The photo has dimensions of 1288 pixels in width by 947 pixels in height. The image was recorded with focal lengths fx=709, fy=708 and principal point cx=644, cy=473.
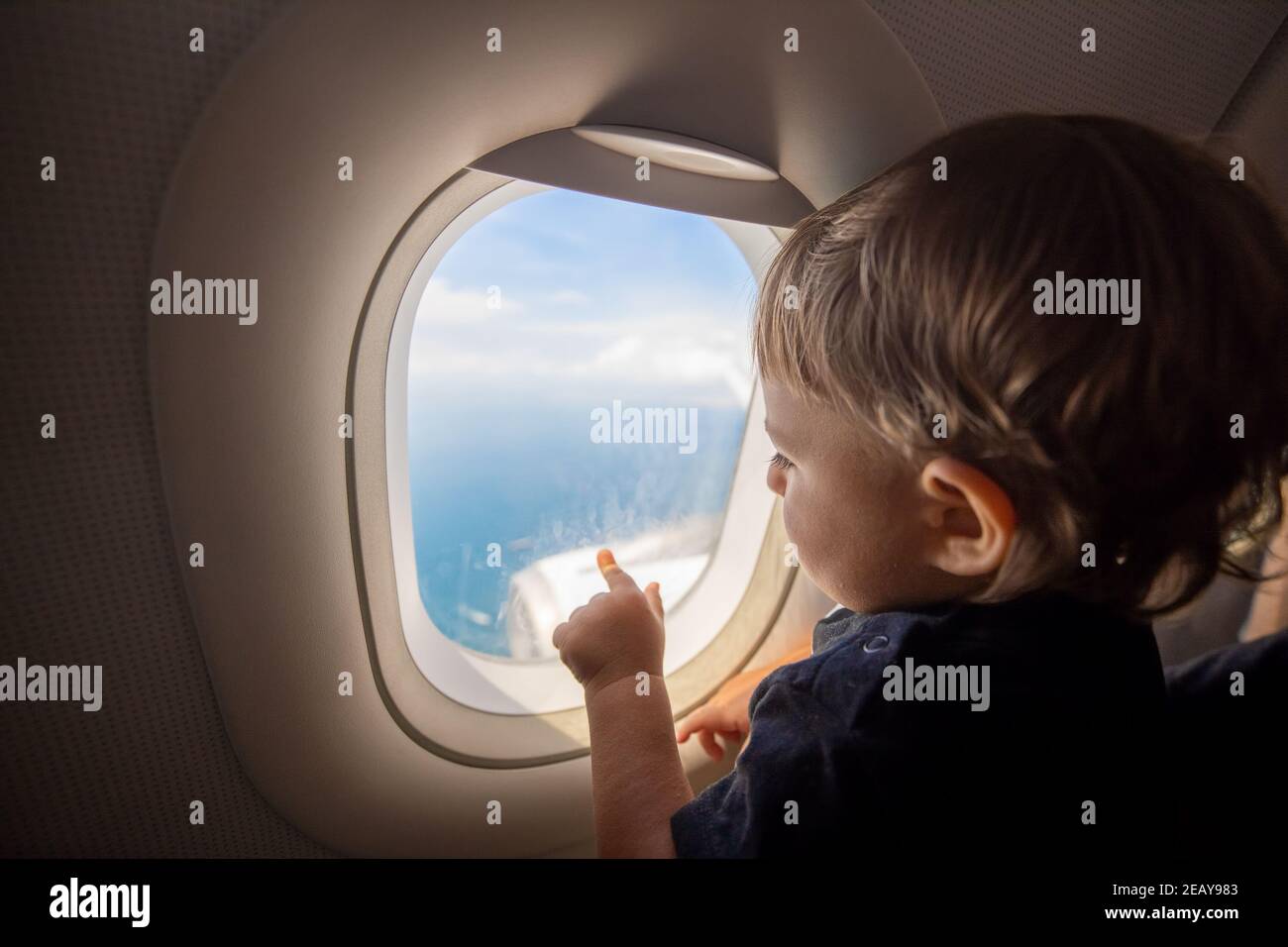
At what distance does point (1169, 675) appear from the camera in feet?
2.97

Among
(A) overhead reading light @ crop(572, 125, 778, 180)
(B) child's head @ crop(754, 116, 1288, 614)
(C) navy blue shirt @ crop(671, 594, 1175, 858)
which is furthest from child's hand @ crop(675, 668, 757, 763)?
(A) overhead reading light @ crop(572, 125, 778, 180)

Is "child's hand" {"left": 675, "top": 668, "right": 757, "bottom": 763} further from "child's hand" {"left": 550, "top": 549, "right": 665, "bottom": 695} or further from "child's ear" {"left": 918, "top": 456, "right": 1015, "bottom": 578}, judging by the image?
"child's ear" {"left": 918, "top": 456, "right": 1015, "bottom": 578}

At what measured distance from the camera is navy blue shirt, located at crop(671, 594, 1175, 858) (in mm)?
648

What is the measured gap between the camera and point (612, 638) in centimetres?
92

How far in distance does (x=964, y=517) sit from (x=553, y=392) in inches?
23.0

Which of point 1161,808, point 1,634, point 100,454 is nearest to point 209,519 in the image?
point 100,454

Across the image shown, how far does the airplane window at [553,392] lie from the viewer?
3.17ft

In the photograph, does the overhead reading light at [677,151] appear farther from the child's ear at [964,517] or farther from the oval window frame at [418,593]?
the child's ear at [964,517]

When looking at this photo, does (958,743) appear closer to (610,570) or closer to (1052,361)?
(1052,361)

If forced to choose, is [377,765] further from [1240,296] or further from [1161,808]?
[1240,296]

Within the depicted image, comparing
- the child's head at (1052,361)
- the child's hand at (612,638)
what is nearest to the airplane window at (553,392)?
the child's hand at (612,638)

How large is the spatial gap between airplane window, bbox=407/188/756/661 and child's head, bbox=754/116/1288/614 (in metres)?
0.40

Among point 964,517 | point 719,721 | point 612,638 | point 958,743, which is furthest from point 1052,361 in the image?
point 719,721
